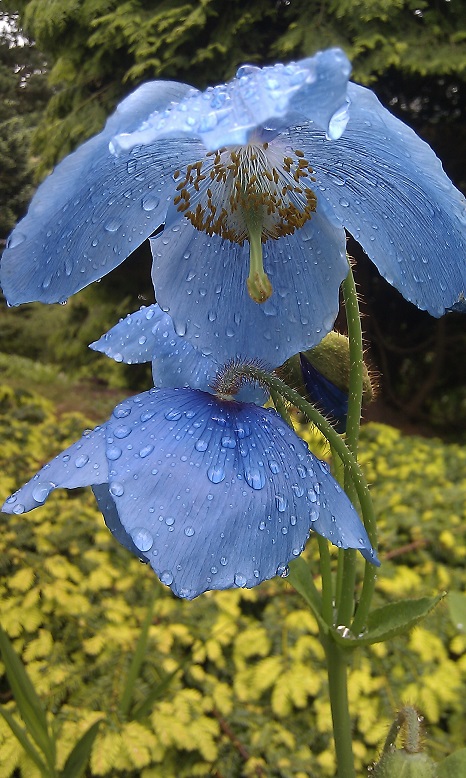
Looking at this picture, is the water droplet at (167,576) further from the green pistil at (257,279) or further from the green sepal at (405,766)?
the green sepal at (405,766)

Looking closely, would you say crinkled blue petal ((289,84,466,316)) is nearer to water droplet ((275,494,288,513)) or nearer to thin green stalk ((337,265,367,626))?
thin green stalk ((337,265,367,626))

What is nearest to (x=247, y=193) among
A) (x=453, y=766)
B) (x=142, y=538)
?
(x=142, y=538)

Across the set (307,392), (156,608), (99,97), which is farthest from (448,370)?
(307,392)

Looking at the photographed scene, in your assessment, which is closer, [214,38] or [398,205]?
[398,205]

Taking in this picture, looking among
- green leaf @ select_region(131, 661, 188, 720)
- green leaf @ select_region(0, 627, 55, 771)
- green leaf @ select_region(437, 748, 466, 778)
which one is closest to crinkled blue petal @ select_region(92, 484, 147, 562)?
green leaf @ select_region(437, 748, 466, 778)

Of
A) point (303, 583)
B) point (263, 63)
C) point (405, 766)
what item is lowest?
point (263, 63)

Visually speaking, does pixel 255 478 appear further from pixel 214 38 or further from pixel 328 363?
pixel 214 38
